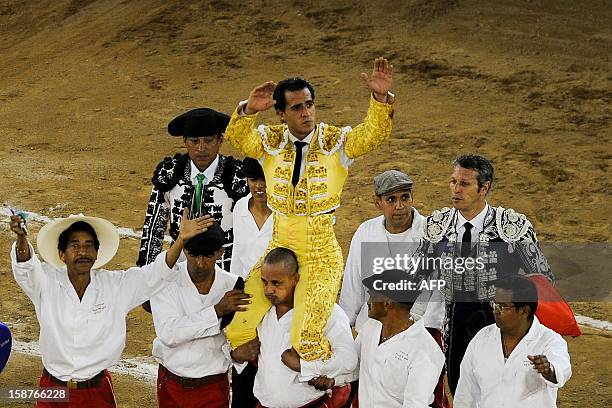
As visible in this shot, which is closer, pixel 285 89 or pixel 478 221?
pixel 285 89

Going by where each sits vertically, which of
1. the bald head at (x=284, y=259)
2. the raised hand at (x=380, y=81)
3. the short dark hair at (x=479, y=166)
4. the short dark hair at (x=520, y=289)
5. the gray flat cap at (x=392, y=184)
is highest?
the raised hand at (x=380, y=81)

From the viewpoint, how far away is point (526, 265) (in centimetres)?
788

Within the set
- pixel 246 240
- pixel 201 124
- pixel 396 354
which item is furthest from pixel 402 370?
pixel 201 124

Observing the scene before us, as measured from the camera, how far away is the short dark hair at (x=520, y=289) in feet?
23.8

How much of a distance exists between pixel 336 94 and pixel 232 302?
32.9ft

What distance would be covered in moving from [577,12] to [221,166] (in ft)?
39.8

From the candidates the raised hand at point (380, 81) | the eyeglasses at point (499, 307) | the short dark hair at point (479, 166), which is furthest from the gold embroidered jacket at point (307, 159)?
the eyeglasses at point (499, 307)

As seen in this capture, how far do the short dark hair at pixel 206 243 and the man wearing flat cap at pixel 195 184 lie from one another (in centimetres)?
97

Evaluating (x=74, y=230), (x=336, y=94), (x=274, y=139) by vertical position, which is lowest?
(x=74, y=230)

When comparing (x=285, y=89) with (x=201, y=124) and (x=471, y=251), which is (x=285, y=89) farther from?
(x=471, y=251)

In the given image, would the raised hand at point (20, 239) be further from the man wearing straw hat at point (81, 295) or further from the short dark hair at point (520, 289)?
the short dark hair at point (520, 289)

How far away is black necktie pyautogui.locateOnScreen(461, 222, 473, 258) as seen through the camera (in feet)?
26.5

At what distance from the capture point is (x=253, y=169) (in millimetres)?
8695

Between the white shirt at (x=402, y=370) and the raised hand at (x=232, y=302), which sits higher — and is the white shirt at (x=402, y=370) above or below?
below
